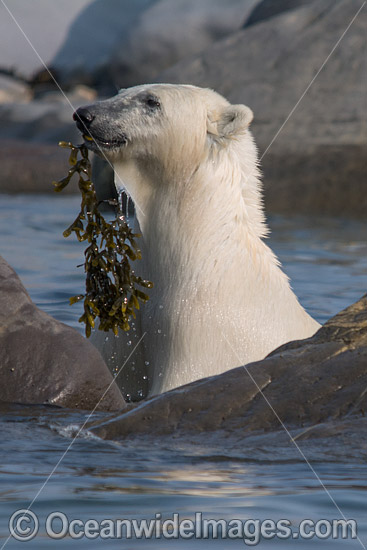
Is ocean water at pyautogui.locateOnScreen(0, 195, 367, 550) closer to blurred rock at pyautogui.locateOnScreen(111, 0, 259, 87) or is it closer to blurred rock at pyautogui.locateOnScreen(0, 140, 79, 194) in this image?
blurred rock at pyautogui.locateOnScreen(0, 140, 79, 194)

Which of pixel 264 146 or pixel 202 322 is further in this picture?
pixel 264 146

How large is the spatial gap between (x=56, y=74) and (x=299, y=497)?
21.4 metres

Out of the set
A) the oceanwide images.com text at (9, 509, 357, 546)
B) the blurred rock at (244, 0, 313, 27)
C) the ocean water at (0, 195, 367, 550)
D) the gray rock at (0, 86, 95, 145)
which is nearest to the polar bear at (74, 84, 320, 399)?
the ocean water at (0, 195, 367, 550)

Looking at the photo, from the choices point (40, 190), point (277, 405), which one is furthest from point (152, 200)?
point (40, 190)

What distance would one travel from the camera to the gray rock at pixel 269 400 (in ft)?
13.1

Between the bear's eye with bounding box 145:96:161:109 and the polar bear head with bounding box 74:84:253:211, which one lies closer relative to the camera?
the polar bear head with bounding box 74:84:253:211

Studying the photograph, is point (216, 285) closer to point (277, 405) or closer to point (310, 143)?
point (277, 405)

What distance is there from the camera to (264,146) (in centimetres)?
1323

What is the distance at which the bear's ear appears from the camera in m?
5.51

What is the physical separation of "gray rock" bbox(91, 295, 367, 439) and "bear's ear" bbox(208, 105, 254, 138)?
1595 millimetres

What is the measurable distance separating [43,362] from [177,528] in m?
1.73

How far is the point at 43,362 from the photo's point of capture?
15.3 ft

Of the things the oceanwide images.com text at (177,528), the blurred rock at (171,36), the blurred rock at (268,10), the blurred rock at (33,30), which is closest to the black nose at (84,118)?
the oceanwide images.com text at (177,528)

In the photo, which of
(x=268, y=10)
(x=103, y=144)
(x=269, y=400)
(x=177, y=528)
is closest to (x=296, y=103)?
(x=268, y=10)
